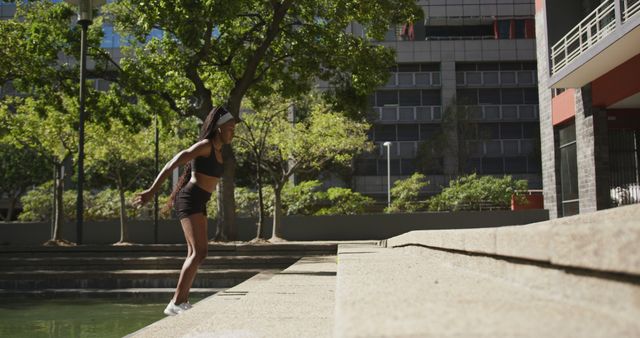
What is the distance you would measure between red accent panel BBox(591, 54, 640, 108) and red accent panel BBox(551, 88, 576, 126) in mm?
1765

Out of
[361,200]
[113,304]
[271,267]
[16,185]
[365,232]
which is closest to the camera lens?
[113,304]

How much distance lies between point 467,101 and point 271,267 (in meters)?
31.3

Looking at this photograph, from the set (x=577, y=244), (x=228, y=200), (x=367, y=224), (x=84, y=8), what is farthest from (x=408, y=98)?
(x=577, y=244)

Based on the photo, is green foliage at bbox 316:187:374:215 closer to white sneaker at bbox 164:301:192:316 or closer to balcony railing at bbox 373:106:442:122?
balcony railing at bbox 373:106:442:122

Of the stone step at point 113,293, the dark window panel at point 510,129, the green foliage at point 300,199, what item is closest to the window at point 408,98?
the dark window panel at point 510,129

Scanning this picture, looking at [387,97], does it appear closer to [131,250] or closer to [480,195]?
[480,195]

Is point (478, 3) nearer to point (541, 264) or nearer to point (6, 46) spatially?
point (6, 46)

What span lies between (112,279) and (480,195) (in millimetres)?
22179

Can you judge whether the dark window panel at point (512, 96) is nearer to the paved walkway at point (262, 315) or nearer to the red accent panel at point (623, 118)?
the red accent panel at point (623, 118)

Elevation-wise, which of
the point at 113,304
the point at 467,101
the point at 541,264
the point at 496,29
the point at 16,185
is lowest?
the point at 113,304

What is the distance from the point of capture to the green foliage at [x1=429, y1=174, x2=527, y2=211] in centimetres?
3033

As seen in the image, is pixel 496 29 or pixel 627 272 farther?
pixel 496 29

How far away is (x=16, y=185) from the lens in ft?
150

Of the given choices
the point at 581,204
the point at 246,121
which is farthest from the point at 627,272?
the point at 246,121
